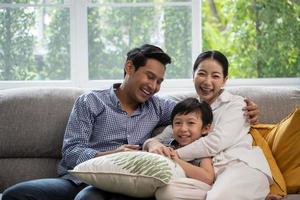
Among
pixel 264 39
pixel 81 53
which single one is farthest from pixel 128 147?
pixel 264 39

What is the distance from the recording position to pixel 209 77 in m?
2.63

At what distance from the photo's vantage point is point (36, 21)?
3725 mm

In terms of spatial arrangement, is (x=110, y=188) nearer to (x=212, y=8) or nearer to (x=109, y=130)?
(x=109, y=130)

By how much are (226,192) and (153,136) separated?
0.64 meters

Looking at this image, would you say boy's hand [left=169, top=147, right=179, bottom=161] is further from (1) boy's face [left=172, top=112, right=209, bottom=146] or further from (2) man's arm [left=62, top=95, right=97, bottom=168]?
(2) man's arm [left=62, top=95, right=97, bottom=168]

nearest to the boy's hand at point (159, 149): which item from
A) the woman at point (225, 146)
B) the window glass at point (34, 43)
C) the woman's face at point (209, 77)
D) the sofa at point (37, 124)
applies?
the woman at point (225, 146)

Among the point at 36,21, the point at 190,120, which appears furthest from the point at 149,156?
the point at 36,21

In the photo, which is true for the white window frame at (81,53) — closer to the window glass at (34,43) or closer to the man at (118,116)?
the window glass at (34,43)

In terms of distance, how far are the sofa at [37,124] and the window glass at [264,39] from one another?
0.94m

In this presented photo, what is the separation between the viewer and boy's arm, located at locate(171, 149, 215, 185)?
7.70 ft

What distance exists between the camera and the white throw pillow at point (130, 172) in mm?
2170

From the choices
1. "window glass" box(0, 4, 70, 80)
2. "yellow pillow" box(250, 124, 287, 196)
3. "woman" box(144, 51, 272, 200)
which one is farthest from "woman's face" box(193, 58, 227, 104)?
"window glass" box(0, 4, 70, 80)

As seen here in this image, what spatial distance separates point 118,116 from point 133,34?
1.19m

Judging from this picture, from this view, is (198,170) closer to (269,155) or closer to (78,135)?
(269,155)
